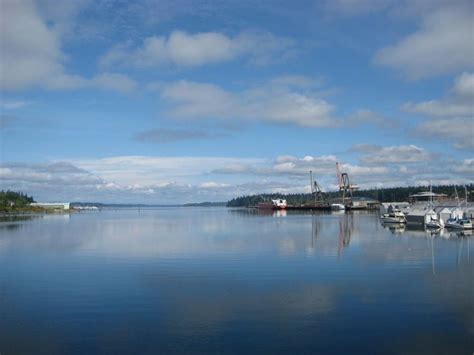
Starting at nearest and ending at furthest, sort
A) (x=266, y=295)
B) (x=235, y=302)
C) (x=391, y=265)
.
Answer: (x=235, y=302)
(x=266, y=295)
(x=391, y=265)

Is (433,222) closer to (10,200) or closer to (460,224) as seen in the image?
(460,224)

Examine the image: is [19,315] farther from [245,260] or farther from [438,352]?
[245,260]

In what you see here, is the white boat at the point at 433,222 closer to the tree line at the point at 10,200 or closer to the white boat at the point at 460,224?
the white boat at the point at 460,224

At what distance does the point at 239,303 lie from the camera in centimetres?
1641

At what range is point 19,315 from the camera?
50.8 feet

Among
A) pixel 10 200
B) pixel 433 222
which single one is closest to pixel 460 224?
pixel 433 222

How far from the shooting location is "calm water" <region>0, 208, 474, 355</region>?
12.4 m

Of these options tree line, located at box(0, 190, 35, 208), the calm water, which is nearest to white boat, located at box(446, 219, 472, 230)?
the calm water

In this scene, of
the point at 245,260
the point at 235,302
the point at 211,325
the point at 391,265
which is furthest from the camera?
the point at 245,260

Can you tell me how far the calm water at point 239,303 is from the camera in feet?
40.7

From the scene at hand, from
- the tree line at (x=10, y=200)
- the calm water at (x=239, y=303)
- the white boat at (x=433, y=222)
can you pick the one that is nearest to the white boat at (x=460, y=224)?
the white boat at (x=433, y=222)

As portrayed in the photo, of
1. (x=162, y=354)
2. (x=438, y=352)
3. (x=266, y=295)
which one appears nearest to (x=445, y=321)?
(x=438, y=352)

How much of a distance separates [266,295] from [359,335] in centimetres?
521

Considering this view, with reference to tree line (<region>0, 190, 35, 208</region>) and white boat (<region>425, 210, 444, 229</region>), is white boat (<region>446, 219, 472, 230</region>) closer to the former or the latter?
white boat (<region>425, 210, 444, 229</region>)
